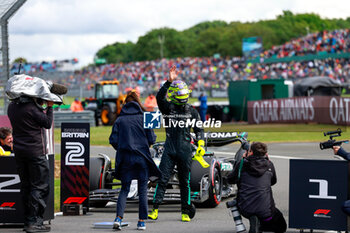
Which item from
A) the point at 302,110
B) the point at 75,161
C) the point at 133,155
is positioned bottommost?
the point at 75,161

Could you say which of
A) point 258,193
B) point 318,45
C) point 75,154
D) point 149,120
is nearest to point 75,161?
point 75,154

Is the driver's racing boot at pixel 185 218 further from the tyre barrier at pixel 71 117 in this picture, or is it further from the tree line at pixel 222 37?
the tree line at pixel 222 37

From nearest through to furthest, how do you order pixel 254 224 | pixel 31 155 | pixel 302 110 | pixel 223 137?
pixel 254 224 < pixel 31 155 < pixel 223 137 < pixel 302 110

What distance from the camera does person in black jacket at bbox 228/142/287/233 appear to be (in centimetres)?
689

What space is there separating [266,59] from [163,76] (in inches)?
442

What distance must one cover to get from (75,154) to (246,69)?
177 feet

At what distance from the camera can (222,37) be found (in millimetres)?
121562

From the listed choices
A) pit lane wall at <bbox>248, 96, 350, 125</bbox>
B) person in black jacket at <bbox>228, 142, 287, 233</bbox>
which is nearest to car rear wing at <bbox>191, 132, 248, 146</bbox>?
person in black jacket at <bbox>228, 142, 287, 233</bbox>

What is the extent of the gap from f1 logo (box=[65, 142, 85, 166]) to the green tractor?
22681mm

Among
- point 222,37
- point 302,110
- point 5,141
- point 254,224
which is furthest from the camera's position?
point 222,37

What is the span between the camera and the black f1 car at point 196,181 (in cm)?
931

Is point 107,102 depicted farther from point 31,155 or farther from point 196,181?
point 31,155

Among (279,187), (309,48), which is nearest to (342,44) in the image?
(309,48)

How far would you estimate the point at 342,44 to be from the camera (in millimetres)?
58062
